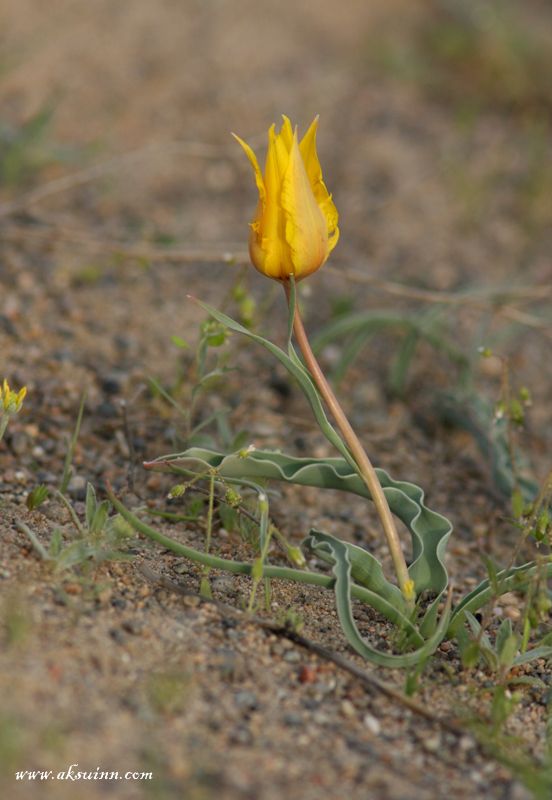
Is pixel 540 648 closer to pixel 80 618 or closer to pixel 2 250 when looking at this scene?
pixel 80 618

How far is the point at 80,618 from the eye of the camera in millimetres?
1810

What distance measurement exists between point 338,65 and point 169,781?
3818 millimetres

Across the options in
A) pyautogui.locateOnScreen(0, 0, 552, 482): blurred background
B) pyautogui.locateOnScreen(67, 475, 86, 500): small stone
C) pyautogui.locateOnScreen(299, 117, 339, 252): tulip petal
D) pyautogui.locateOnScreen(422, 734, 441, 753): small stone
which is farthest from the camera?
pyautogui.locateOnScreen(0, 0, 552, 482): blurred background

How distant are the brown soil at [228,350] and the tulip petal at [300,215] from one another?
694 millimetres

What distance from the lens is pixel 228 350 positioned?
3107 millimetres

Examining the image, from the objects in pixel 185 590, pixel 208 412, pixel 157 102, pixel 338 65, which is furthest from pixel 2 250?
pixel 338 65

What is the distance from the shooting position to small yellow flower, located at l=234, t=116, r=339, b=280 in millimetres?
1777

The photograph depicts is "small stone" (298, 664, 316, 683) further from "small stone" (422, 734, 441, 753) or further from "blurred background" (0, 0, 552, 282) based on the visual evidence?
"blurred background" (0, 0, 552, 282)

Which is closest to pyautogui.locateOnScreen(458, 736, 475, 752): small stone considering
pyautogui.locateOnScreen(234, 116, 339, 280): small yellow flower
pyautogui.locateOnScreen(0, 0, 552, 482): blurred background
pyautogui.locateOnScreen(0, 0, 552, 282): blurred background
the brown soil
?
the brown soil

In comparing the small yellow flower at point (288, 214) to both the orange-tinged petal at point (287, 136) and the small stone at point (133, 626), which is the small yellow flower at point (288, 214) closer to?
the orange-tinged petal at point (287, 136)

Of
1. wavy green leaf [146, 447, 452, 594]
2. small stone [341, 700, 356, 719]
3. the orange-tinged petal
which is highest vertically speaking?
the orange-tinged petal

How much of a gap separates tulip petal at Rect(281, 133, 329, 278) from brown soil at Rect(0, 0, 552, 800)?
0.69m

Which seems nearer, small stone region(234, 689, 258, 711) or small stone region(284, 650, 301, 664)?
small stone region(234, 689, 258, 711)

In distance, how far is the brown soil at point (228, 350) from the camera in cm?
165
